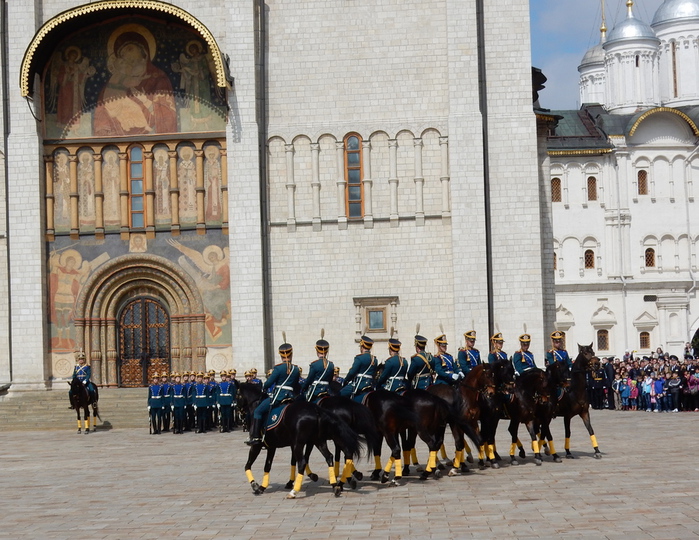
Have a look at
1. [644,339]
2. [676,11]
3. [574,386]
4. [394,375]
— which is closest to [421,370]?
[394,375]

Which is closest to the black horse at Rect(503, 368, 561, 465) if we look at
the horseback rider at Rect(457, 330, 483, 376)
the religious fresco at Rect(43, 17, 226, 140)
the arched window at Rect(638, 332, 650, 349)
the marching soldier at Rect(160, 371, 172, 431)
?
the horseback rider at Rect(457, 330, 483, 376)

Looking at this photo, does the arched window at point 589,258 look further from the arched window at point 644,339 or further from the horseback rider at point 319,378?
the horseback rider at point 319,378

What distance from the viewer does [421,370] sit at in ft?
60.3

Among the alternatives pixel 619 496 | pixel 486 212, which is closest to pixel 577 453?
pixel 619 496

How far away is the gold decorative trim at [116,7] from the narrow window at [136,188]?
3396mm

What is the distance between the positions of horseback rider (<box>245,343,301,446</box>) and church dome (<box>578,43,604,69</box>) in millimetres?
78454

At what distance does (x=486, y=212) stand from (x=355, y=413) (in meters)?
18.4

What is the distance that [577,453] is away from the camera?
20.0m

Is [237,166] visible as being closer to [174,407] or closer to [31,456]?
[174,407]

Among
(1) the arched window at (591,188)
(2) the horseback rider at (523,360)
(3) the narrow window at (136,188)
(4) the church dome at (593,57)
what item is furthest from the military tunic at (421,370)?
(4) the church dome at (593,57)

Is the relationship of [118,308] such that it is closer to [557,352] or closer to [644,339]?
[557,352]

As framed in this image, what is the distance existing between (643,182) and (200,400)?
49836 millimetres

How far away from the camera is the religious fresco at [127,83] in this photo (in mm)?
34406

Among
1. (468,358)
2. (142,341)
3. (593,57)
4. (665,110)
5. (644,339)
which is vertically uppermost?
(593,57)
